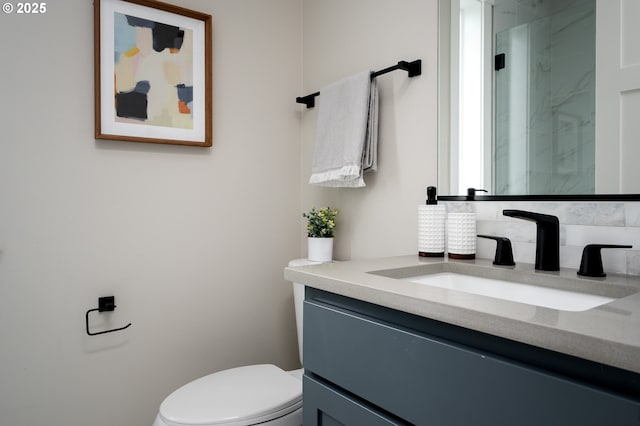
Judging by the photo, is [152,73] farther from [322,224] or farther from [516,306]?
[516,306]

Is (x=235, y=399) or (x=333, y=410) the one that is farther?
(x=235, y=399)

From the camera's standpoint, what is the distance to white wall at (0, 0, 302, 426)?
56.9 inches

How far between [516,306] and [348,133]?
1.04 meters

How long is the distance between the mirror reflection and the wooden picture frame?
3.16 ft

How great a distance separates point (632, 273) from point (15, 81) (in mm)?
1869

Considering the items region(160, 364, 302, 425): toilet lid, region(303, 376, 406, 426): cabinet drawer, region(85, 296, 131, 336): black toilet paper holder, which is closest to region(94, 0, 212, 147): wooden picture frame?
region(85, 296, 131, 336): black toilet paper holder

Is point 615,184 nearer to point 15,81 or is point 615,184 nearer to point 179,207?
point 179,207

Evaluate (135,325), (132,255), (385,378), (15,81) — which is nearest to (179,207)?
(132,255)

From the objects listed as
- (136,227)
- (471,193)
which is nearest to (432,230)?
(471,193)

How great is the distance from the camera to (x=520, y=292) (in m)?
0.99

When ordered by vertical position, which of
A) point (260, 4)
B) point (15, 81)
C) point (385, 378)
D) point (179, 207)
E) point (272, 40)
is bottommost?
point (385, 378)

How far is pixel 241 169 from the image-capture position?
1.89m

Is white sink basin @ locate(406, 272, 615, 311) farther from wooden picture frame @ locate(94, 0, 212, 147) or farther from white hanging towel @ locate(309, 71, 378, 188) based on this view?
wooden picture frame @ locate(94, 0, 212, 147)

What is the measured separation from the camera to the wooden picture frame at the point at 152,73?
1562 mm
